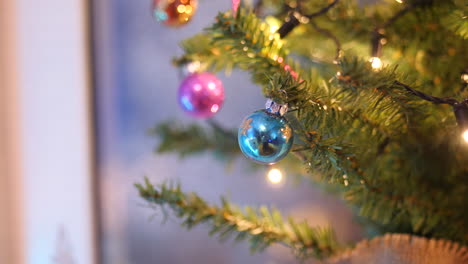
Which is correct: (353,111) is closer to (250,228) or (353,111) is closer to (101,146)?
(250,228)

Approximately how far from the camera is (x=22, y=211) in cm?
50

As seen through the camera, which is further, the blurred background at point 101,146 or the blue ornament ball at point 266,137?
the blurred background at point 101,146

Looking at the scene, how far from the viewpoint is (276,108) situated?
29 centimetres

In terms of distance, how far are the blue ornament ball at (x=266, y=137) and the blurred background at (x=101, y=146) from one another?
16cm

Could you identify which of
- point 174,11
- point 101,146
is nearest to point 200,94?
point 174,11

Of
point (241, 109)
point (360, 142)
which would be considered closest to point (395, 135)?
point (360, 142)

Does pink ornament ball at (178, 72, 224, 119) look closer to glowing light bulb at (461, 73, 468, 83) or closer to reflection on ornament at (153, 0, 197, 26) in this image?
reflection on ornament at (153, 0, 197, 26)

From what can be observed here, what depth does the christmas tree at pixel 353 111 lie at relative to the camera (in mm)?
290

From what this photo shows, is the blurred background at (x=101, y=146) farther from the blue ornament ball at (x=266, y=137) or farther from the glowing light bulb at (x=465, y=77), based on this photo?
the glowing light bulb at (x=465, y=77)

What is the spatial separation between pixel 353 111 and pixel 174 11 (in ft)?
0.79

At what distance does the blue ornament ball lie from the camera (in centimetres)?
28

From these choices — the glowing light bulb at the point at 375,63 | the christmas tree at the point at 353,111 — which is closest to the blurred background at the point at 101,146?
the christmas tree at the point at 353,111

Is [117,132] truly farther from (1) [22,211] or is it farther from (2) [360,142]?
(2) [360,142]

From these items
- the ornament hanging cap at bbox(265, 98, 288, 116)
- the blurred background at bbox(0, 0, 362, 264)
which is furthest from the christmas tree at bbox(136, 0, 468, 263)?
the blurred background at bbox(0, 0, 362, 264)
